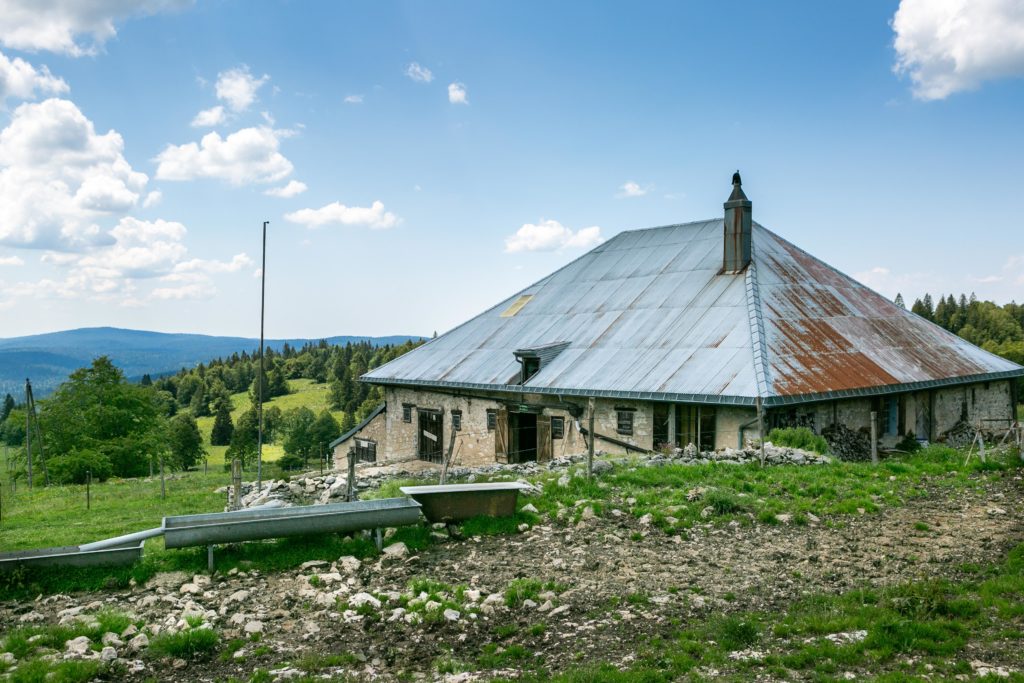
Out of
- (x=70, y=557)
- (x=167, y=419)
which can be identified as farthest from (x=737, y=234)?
(x=167, y=419)

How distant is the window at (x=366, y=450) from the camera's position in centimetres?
→ 3206

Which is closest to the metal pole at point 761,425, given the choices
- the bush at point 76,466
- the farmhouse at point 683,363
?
the farmhouse at point 683,363

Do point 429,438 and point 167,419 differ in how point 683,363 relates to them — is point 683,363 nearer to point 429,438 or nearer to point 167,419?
point 429,438

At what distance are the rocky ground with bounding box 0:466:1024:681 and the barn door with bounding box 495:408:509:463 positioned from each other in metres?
13.3

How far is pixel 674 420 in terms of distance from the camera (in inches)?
786

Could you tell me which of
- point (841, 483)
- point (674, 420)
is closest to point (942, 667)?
point (841, 483)

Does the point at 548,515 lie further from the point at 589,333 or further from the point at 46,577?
the point at 589,333

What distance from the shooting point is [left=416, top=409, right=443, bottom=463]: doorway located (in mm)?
28375

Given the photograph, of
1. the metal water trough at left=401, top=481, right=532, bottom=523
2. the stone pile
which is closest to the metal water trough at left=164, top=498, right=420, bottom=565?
the metal water trough at left=401, top=481, right=532, bottom=523

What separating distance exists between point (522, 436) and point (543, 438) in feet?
5.38

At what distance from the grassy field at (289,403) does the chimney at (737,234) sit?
7268cm

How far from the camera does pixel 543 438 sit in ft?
77.3

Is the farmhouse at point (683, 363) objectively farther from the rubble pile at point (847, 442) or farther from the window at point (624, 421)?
the rubble pile at point (847, 442)

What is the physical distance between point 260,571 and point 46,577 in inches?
100
